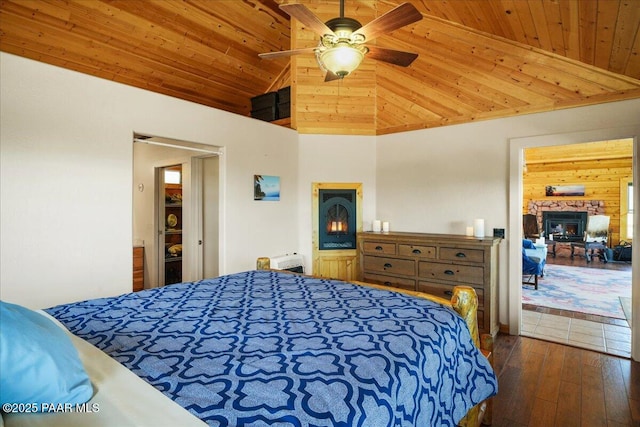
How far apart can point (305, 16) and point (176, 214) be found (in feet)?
13.0

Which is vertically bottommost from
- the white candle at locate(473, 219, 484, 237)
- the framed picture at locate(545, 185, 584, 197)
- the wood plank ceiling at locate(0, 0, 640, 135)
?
the white candle at locate(473, 219, 484, 237)

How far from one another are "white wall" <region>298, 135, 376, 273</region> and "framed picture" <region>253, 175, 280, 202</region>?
0.42 m

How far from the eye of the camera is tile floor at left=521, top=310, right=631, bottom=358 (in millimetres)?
3271

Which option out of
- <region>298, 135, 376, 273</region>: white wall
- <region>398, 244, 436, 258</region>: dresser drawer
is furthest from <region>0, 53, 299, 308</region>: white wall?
<region>398, 244, 436, 258</region>: dresser drawer

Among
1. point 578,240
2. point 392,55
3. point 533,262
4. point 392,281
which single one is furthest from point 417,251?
point 578,240

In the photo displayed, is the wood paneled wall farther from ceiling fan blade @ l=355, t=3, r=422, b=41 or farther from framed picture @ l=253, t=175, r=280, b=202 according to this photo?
ceiling fan blade @ l=355, t=3, r=422, b=41

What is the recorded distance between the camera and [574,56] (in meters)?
3.06

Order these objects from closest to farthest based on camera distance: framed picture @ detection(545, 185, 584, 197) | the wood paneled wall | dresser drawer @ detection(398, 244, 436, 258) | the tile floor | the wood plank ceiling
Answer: the wood plank ceiling → the tile floor → dresser drawer @ detection(398, 244, 436, 258) → the wood paneled wall → framed picture @ detection(545, 185, 584, 197)

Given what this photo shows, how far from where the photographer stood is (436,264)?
3668mm

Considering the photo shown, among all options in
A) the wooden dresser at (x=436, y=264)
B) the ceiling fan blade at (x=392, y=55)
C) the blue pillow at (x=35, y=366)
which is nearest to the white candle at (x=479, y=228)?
the wooden dresser at (x=436, y=264)

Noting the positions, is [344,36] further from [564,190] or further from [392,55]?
[564,190]

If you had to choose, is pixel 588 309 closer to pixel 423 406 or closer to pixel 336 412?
pixel 423 406

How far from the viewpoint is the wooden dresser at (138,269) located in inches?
188

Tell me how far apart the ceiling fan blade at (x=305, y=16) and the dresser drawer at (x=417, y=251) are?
8.00ft
